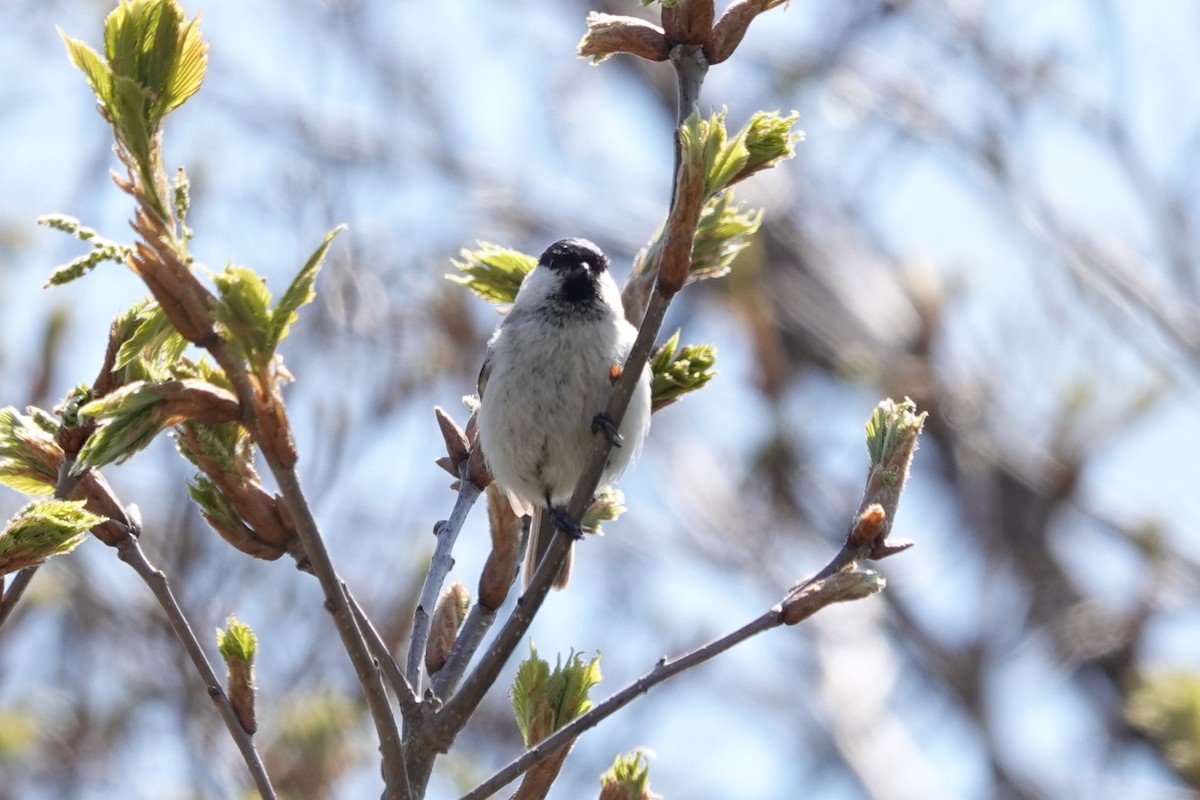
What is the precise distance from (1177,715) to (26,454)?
2.67 meters

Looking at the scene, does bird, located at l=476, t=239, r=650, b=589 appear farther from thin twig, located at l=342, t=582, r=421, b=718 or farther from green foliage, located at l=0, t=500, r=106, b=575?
green foliage, located at l=0, t=500, r=106, b=575

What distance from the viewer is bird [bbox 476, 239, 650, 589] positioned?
3246 millimetres

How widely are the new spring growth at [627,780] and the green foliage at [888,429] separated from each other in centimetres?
53

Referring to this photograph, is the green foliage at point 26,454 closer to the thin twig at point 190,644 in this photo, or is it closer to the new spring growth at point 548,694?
the thin twig at point 190,644

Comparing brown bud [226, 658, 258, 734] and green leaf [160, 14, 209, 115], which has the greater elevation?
green leaf [160, 14, 209, 115]

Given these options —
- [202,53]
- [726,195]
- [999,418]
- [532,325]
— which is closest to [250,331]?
[202,53]

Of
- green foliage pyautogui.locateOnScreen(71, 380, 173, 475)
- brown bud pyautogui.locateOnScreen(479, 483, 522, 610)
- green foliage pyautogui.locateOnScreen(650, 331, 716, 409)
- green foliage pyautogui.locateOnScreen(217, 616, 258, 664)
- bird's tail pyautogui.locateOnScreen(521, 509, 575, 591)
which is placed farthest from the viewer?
bird's tail pyautogui.locateOnScreen(521, 509, 575, 591)

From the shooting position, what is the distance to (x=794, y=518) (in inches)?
258

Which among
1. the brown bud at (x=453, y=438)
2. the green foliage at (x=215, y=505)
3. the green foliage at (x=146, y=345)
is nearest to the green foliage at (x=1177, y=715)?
the brown bud at (x=453, y=438)

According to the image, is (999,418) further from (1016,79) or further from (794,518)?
(1016,79)

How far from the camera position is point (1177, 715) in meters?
3.10

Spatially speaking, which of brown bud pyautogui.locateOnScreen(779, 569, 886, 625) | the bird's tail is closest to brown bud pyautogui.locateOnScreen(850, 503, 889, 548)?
brown bud pyautogui.locateOnScreen(779, 569, 886, 625)

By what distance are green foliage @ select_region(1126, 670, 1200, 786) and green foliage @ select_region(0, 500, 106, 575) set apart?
261 centimetres

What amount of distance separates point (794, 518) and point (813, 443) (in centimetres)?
53
